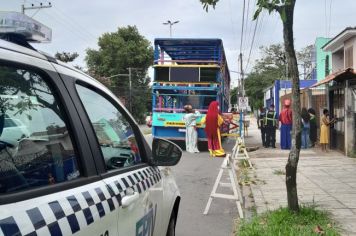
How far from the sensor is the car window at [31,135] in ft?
6.72

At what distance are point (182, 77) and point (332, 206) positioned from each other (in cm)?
1129

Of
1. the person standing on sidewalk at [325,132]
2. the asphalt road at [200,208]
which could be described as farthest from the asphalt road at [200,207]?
the person standing on sidewalk at [325,132]

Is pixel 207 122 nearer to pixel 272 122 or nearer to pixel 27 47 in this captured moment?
pixel 272 122

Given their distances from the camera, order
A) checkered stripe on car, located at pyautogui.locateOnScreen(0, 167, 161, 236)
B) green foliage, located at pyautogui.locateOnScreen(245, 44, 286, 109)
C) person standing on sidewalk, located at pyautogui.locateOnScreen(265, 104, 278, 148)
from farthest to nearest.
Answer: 1. green foliage, located at pyautogui.locateOnScreen(245, 44, 286, 109)
2. person standing on sidewalk, located at pyautogui.locateOnScreen(265, 104, 278, 148)
3. checkered stripe on car, located at pyautogui.locateOnScreen(0, 167, 161, 236)

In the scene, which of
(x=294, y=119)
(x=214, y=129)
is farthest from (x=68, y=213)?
(x=214, y=129)

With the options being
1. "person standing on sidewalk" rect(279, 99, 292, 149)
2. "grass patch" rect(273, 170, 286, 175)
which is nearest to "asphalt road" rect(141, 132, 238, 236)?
"grass patch" rect(273, 170, 286, 175)

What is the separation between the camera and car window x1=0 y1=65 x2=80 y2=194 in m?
2.05

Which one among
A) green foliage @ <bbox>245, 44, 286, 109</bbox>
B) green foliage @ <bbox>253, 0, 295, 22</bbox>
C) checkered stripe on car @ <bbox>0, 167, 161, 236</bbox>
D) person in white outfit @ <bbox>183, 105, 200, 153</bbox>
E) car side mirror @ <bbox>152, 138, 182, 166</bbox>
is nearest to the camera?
checkered stripe on car @ <bbox>0, 167, 161, 236</bbox>

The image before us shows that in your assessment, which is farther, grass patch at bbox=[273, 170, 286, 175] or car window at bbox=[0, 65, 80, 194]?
grass patch at bbox=[273, 170, 286, 175]

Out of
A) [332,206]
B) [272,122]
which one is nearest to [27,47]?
[332,206]

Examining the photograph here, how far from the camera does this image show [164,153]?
3.65 meters

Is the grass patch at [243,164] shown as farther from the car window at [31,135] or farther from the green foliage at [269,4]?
the car window at [31,135]

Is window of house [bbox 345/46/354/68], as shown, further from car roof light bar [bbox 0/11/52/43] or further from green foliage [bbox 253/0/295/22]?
car roof light bar [bbox 0/11/52/43]

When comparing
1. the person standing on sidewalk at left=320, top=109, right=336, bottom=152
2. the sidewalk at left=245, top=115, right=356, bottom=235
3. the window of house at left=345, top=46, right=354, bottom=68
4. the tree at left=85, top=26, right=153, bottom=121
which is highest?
the tree at left=85, top=26, right=153, bottom=121
